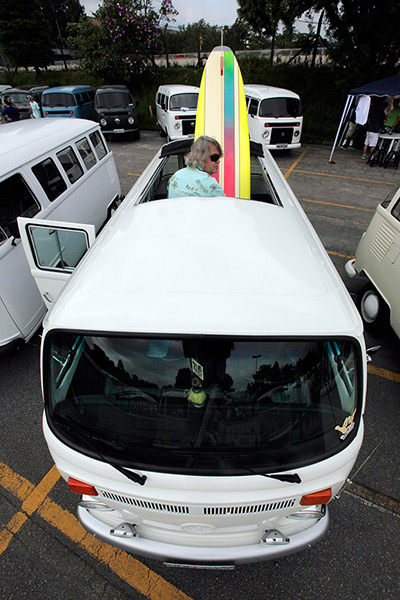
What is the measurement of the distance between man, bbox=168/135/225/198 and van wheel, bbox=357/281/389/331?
2422 mm

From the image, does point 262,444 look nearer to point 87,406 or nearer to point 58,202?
point 87,406

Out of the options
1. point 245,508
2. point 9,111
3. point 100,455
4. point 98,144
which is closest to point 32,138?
point 98,144

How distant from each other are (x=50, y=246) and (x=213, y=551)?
2.76 m

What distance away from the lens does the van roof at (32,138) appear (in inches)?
140

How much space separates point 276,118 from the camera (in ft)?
34.1

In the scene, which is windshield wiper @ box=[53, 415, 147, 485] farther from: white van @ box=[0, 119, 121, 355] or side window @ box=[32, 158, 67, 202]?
side window @ box=[32, 158, 67, 202]

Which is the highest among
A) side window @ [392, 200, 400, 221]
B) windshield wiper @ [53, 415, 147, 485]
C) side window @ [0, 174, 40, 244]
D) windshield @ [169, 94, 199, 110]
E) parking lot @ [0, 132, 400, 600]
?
windshield @ [169, 94, 199, 110]

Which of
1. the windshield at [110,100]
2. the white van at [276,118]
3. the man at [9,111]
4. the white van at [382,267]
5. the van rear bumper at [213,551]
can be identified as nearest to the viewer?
the van rear bumper at [213,551]

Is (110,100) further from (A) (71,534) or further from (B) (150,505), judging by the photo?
(B) (150,505)

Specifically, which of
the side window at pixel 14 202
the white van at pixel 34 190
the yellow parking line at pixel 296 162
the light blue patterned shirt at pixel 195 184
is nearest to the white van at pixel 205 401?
the light blue patterned shirt at pixel 195 184

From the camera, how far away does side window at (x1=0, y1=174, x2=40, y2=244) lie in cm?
346

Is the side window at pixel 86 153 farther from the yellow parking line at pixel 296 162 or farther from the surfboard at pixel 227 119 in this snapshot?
the yellow parking line at pixel 296 162

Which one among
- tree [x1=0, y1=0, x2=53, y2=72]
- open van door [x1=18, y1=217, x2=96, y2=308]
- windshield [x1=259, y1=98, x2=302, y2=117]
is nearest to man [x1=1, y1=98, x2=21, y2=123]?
windshield [x1=259, y1=98, x2=302, y2=117]

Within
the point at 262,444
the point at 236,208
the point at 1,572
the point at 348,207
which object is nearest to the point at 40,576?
the point at 1,572
